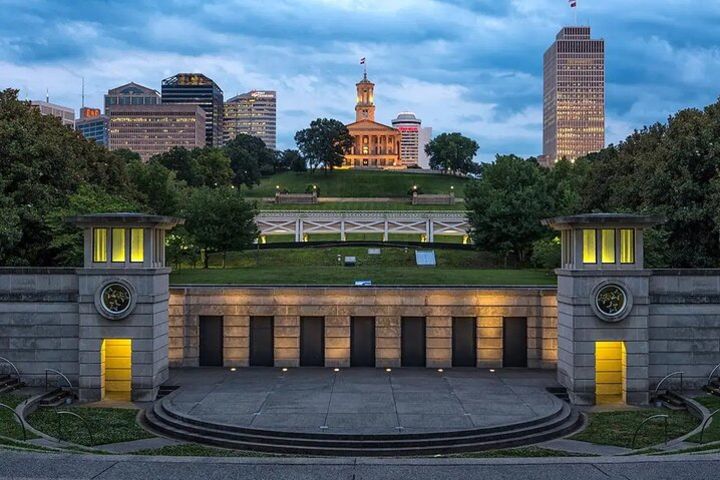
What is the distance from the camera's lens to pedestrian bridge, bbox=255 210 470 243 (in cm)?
8269

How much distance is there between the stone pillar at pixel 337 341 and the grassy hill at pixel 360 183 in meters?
110

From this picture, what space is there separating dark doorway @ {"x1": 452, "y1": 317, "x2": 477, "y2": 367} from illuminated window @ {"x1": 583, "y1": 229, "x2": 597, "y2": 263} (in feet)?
23.8

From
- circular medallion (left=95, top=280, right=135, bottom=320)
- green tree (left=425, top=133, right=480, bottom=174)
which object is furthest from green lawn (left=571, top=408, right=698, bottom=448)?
green tree (left=425, top=133, right=480, bottom=174)

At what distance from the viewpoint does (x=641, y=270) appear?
2848 cm

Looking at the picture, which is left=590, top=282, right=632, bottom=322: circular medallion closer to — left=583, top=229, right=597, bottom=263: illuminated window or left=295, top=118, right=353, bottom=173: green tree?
left=583, top=229, right=597, bottom=263: illuminated window

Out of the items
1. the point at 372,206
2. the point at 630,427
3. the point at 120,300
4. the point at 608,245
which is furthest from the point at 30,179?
the point at 372,206

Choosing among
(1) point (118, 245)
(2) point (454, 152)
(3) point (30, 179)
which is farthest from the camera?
(2) point (454, 152)

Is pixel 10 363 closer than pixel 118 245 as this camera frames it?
No

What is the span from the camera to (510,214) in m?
58.8

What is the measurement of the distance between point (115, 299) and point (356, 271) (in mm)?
20629

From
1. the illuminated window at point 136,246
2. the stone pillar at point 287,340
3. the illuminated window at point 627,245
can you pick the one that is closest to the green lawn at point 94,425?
the illuminated window at point 136,246

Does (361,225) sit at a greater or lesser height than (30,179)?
lesser

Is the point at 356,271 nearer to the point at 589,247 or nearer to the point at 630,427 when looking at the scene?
the point at 589,247

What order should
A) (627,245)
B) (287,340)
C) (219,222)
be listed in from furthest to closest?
A: 1. (219,222)
2. (287,340)
3. (627,245)
